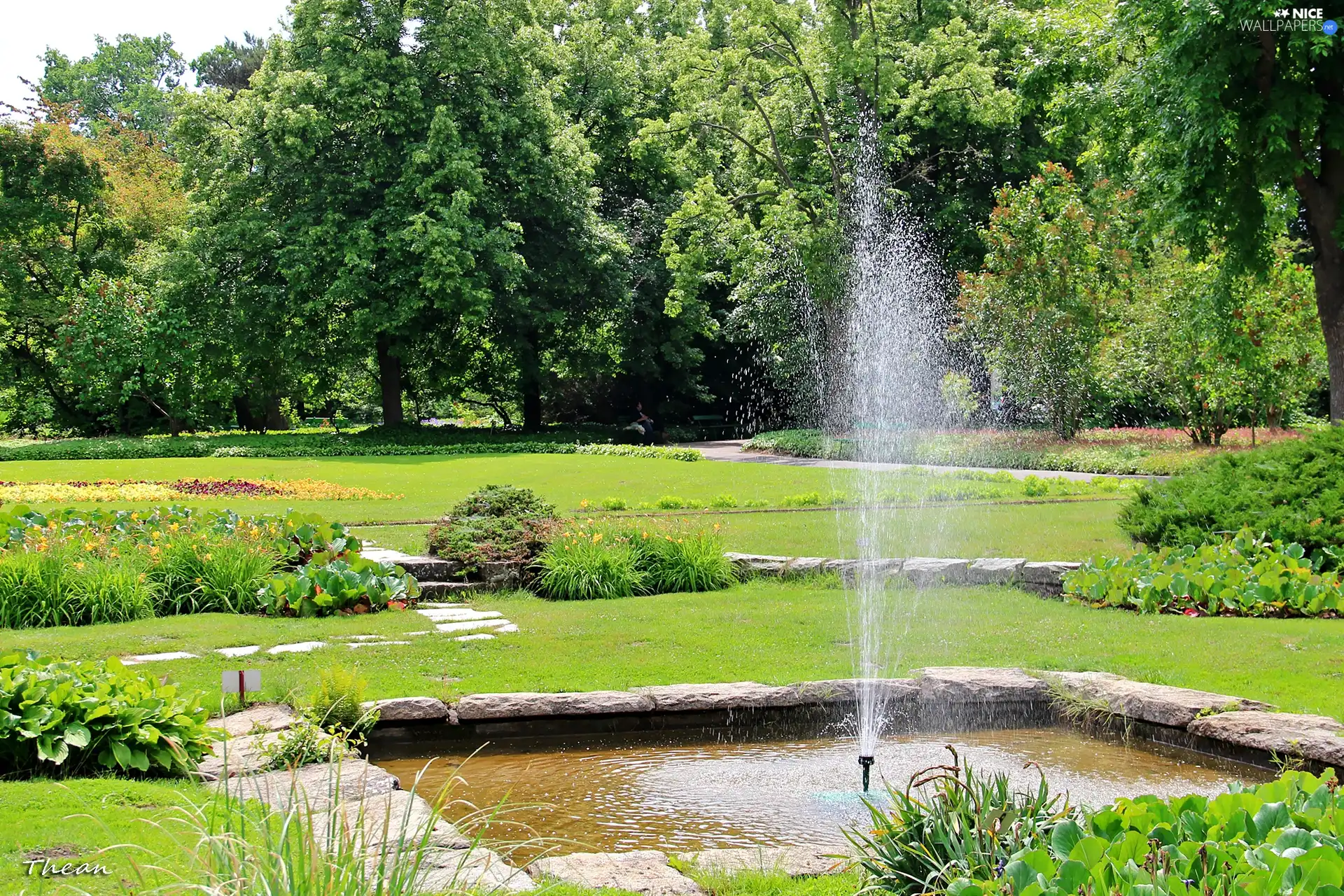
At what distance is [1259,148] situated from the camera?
1168 cm

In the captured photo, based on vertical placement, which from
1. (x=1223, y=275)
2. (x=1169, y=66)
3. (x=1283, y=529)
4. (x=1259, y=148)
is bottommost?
(x=1283, y=529)

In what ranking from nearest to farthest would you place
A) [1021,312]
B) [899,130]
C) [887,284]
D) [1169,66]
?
[1169,66] → [1021,312] → [887,284] → [899,130]

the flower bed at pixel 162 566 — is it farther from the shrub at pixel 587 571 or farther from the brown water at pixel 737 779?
the brown water at pixel 737 779

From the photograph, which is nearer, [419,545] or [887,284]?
[419,545]

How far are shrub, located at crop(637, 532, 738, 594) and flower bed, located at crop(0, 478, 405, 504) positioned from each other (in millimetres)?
7023

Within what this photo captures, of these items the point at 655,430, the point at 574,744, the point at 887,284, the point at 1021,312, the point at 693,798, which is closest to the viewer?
the point at 693,798

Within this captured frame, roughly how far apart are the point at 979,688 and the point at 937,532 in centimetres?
672

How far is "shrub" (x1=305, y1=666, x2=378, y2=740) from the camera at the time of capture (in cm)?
497

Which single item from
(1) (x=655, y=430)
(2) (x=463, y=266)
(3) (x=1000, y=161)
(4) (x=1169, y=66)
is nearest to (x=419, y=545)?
(4) (x=1169, y=66)

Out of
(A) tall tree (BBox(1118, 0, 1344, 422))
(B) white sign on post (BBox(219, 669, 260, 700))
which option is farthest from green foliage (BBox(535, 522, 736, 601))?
(A) tall tree (BBox(1118, 0, 1344, 422))

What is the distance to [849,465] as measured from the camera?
2022 cm

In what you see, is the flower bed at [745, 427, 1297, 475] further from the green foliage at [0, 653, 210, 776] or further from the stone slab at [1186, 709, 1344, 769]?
the green foliage at [0, 653, 210, 776]

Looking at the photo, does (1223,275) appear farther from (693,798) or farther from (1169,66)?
(693,798)

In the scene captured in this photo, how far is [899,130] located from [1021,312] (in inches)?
296
